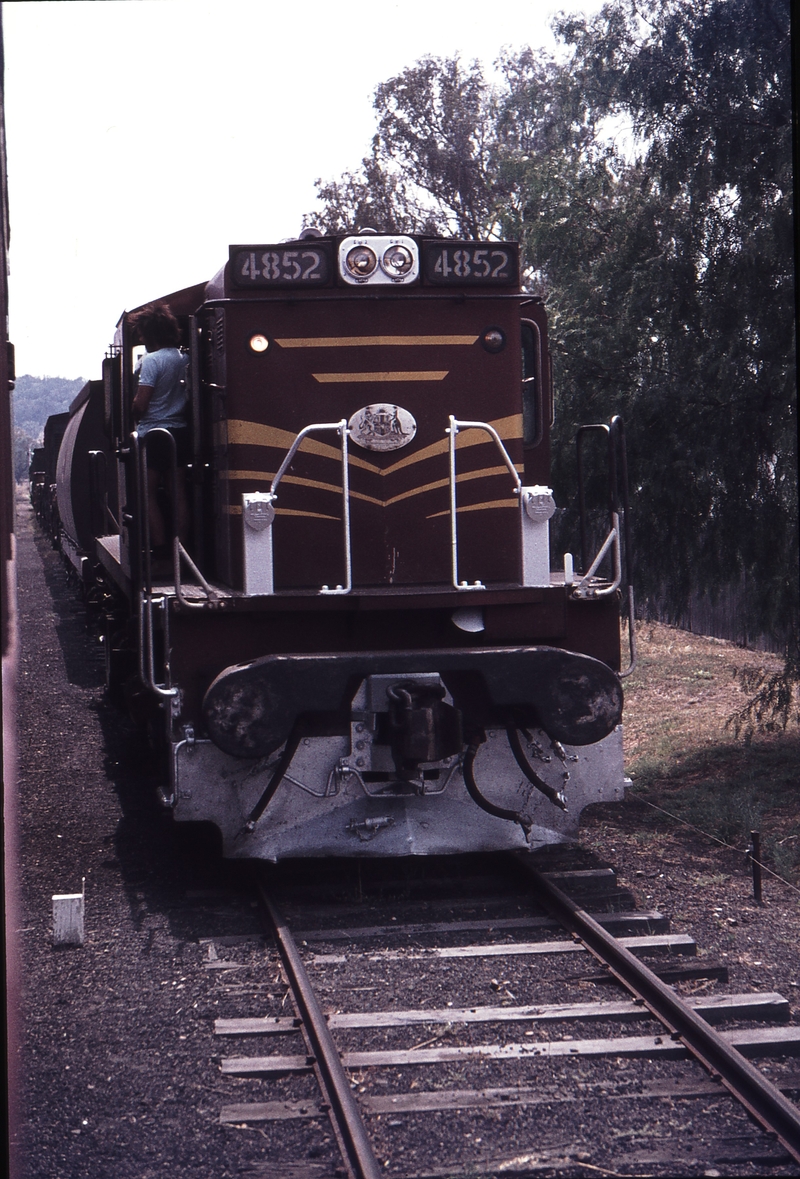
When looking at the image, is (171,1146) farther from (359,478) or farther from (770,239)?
(770,239)

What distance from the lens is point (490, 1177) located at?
343 cm

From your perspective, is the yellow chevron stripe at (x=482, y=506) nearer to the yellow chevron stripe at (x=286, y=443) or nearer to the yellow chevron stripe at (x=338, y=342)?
the yellow chevron stripe at (x=286, y=443)

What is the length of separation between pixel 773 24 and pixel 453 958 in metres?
6.17

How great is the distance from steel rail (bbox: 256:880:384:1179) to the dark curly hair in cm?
330

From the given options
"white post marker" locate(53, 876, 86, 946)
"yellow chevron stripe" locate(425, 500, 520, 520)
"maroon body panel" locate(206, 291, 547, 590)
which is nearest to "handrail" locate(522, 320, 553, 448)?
"maroon body panel" locate(206, 291, 547, 590)

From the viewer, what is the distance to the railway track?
356 cm

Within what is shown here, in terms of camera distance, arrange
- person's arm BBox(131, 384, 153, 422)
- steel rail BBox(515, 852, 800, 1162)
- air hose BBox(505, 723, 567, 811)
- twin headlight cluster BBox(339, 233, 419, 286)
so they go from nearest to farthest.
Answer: steel rail BBox(515, 852, 800, 1162) < air hose BBox(505, 723, 567, 811) < twin headlight cluster BBox(339, 233, 419, 286) < person's arm BBox(131, 384, 153, 422)

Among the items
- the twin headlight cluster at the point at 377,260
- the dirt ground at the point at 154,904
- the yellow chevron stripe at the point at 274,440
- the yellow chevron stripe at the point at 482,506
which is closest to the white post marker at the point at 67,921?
the dirt ground at the point at 154,904

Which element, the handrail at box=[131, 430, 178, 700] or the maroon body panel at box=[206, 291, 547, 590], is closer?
the handrail at box=[131, 430, 178, 700]

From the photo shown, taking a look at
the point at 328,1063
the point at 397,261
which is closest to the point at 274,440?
the point at 397,261

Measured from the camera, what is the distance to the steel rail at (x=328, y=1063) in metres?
3.47

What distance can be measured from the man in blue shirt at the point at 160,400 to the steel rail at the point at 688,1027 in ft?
9.87

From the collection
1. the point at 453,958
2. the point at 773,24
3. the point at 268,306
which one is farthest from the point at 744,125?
the point at 453,958

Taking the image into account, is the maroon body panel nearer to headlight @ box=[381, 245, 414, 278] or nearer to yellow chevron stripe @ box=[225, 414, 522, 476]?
yellow chevron stripe @ box=[225, 414, 522, 476]
